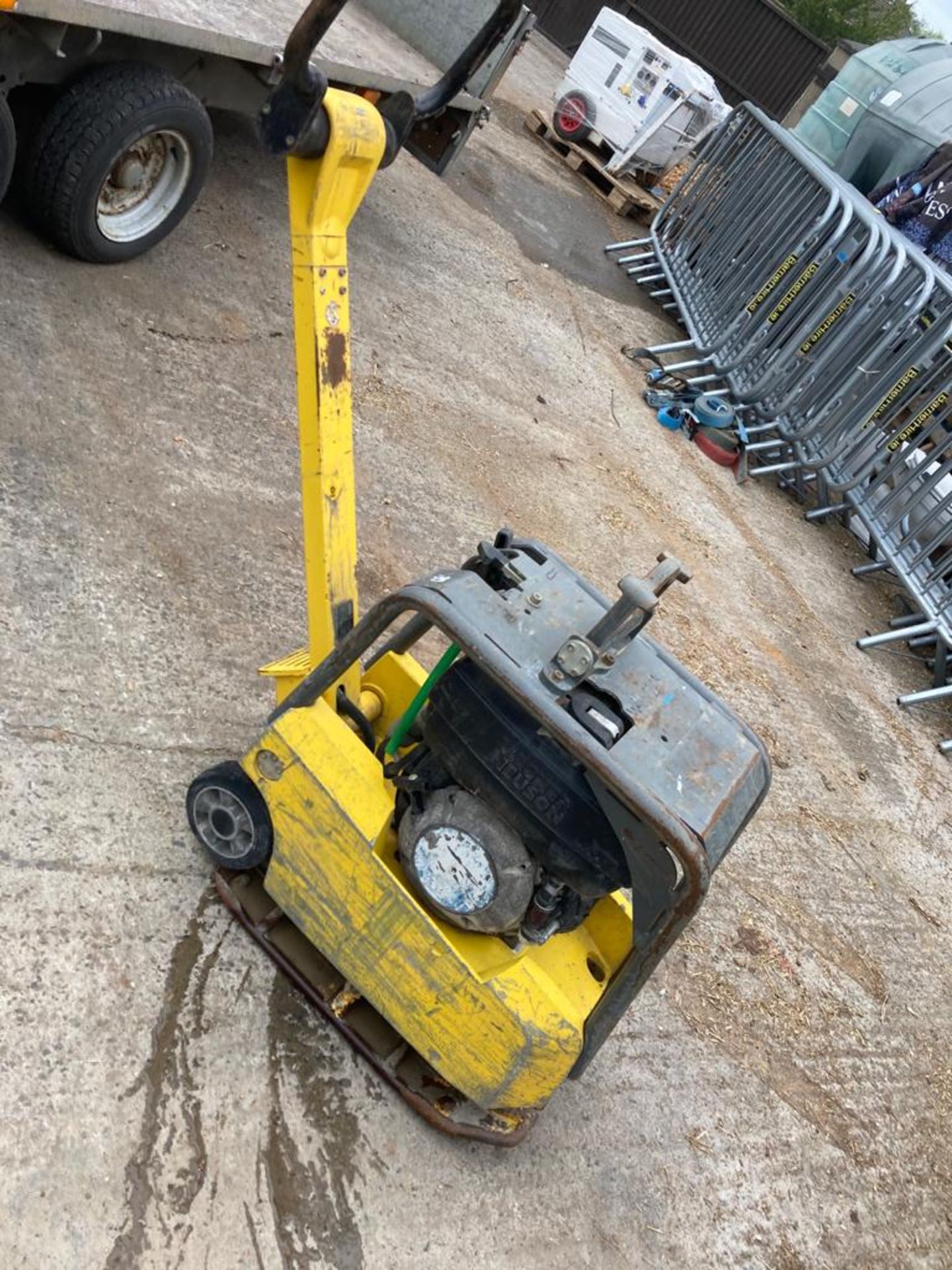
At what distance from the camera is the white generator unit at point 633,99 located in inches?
392

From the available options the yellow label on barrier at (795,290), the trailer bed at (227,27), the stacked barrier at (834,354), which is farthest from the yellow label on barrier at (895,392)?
the trailer bed at (227,27)

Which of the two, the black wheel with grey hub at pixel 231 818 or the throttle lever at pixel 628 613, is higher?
the throttle lever at pixel 628 613

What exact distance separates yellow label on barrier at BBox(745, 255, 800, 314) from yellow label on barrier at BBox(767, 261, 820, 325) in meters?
0.16

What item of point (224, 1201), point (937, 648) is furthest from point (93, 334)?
point (937, 648)

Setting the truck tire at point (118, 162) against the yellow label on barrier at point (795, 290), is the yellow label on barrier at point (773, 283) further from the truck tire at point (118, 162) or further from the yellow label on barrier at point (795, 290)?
the truck tire at point (118, 162)

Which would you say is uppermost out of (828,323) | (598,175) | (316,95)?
(316,95)

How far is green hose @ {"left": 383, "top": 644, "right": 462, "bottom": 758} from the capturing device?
8.20 ft

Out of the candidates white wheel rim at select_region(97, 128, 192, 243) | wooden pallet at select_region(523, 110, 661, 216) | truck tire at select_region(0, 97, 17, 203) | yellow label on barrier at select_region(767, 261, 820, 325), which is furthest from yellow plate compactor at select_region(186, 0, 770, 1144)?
wooden pallet at select_region(523, 110, 661, 216)

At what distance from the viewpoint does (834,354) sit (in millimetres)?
6898

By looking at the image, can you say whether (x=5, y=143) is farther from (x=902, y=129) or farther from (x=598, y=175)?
(x=902, y=129)

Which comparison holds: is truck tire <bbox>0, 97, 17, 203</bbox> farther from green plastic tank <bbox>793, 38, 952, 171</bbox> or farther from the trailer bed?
green plastic tank <bbox>793, 38, 952, 171</bbox>

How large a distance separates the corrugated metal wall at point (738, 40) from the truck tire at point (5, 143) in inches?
625

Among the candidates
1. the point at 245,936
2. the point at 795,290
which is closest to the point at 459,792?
the point at 245,936

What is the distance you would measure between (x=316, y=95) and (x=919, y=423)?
17.9ft
